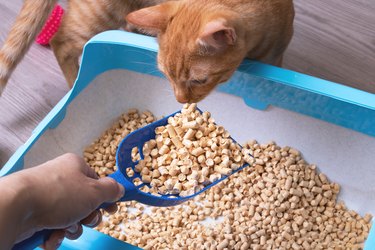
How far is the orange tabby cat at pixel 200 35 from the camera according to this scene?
1002 mm

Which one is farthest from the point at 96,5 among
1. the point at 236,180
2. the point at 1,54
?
the point at 236,180

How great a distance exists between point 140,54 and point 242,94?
31cm

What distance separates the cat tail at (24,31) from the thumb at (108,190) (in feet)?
2.15

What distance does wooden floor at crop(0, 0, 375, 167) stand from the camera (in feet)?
4.97

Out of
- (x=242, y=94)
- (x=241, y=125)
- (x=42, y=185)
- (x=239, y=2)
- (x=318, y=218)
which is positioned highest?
(x=239, y=2)

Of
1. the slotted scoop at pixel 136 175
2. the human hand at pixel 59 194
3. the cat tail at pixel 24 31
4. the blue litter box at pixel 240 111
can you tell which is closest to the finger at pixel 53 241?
the human hand at pixel 59 194

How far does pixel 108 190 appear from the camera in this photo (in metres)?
0.86

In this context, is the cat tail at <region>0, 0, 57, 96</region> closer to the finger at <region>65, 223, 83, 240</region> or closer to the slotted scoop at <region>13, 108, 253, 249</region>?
the slotted scoop at <region>13, 108, 253, 249</region>

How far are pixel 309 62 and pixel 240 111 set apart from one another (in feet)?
1.28

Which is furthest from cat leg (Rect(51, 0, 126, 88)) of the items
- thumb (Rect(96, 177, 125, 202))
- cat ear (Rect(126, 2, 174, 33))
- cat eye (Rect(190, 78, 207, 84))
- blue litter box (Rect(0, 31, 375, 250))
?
thumb (Rect(96, 177, 125, 202))

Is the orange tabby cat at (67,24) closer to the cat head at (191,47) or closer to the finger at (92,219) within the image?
the cat head at (191,47)

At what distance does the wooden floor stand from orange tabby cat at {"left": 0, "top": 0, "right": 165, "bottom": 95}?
194 millimetres

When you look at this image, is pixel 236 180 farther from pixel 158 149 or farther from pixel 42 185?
pixel 42 185

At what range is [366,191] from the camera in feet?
3.99
